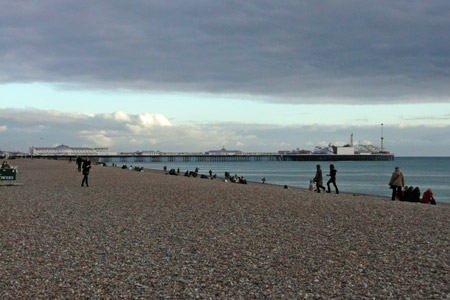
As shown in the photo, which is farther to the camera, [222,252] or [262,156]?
[262,156]

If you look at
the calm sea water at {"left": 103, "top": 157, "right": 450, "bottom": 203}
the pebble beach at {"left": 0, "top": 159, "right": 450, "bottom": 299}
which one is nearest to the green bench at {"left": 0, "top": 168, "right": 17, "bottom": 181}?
the pebble beach at {"left": 0, "top": 159, "right": 450, "bottom": 299}

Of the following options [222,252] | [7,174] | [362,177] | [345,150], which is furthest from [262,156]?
[222,252]

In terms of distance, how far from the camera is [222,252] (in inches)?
314

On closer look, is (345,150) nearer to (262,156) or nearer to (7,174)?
(262,156)

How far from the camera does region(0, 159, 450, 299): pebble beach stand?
5984mm

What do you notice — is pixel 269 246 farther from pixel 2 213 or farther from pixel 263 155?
pixel 263 155

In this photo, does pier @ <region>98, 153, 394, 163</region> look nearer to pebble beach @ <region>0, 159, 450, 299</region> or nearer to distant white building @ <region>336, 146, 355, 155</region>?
distant white building @ <region>336, 146, 355, 155</region>

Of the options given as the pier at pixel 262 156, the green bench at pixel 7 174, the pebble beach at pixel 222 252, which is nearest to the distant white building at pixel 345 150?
the pier at pixel 262 156

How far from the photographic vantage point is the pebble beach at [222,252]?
19.6ft

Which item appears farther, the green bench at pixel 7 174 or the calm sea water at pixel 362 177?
the calm sea water at pixel 362 177

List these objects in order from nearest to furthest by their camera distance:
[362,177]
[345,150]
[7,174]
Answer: [7,174], [362,177], [345,150]

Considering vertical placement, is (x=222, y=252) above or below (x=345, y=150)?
below

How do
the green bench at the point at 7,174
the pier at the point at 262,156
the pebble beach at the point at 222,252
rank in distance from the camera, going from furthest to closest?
1. the pier at the point at 262,156
2. the green bench at the point at 7,174
3. the pebble beach at the point at 222,252

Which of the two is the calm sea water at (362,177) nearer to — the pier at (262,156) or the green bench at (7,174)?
the green bench at (7,174)
